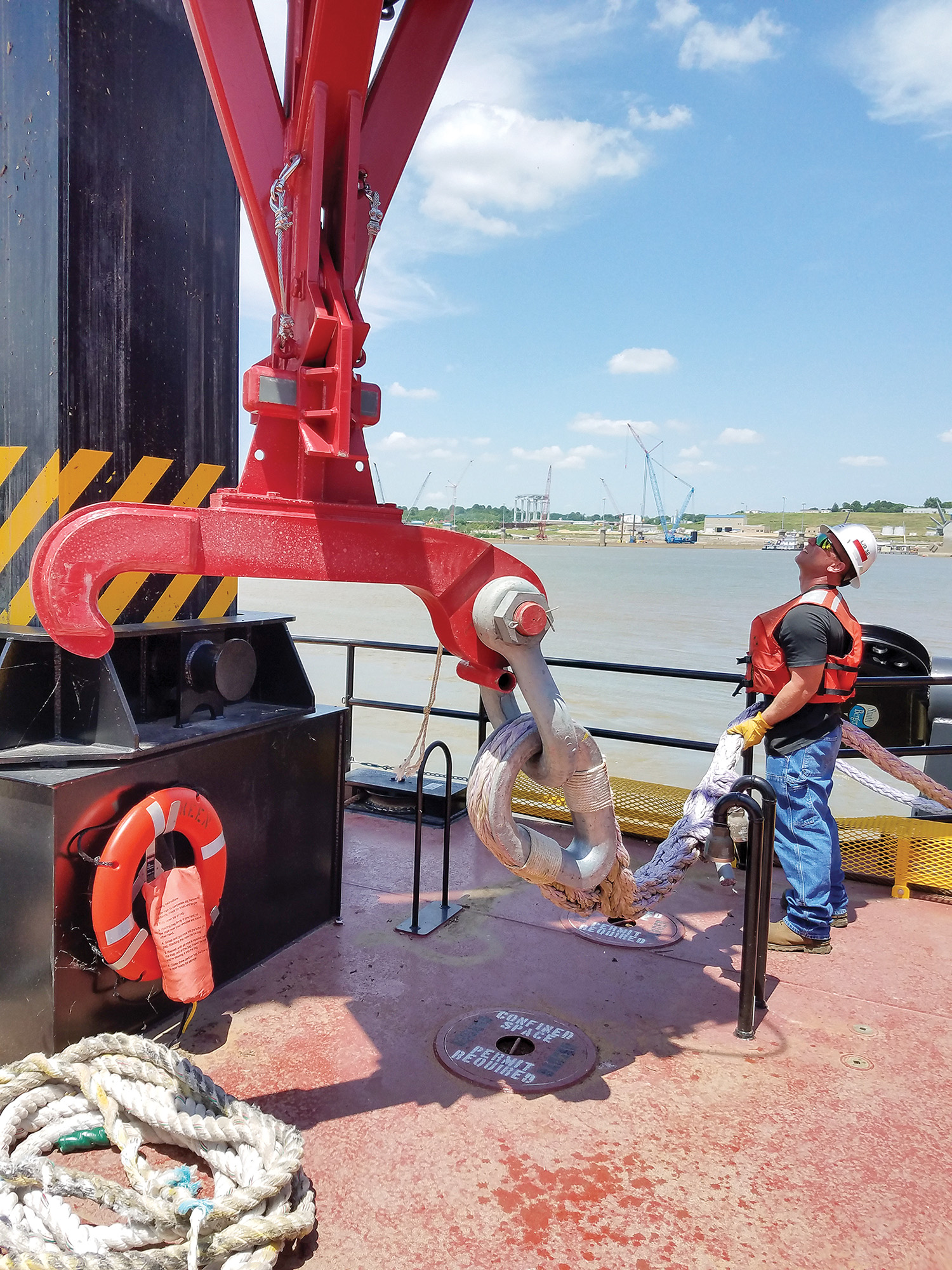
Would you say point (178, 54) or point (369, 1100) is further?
point (178, 54)

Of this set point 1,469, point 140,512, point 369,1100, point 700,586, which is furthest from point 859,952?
point 700,586

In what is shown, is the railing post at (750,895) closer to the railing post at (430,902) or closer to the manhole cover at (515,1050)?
the manhole cover at (515,1050)

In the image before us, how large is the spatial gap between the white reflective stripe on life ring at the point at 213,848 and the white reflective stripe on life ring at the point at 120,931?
0.34 m

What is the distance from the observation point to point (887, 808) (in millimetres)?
9594

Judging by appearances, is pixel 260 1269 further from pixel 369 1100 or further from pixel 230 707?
pixel 230 707

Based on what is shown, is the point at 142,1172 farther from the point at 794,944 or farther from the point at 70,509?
the point at 794,944

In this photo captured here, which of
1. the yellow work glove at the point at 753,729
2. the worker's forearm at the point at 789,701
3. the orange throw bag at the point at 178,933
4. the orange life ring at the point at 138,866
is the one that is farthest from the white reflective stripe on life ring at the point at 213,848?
the worker's forearm at the point at 789,701

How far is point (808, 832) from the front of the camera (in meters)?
4.20

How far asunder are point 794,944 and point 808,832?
51cm

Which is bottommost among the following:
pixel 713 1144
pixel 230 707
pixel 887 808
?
pixel 887 808

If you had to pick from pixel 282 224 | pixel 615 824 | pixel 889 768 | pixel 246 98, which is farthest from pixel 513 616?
pixel 889 768

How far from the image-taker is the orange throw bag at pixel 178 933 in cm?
302

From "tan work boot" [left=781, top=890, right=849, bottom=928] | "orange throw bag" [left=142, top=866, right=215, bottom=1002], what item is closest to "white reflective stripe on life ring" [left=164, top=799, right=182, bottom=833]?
"orange throw bag" [left=142, top=866, right=215, bottom=1002]

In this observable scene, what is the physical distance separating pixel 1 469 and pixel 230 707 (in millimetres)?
1291
